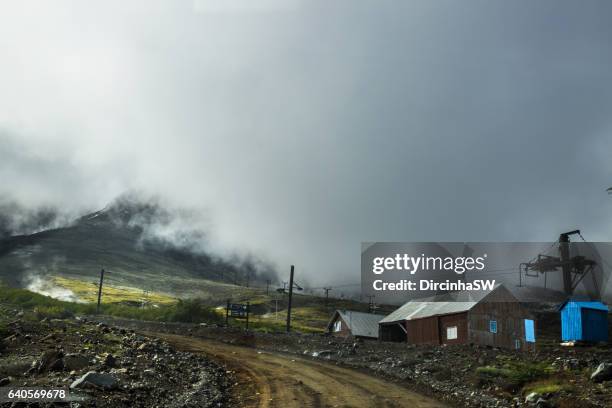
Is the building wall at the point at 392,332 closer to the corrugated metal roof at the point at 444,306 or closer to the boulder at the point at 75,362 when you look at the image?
the corrugated metal roof at the point at 444,306

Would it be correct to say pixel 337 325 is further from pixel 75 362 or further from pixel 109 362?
pixel 75 362

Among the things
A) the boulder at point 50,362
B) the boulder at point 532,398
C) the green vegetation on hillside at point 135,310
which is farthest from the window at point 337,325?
the boulder at point 50,362

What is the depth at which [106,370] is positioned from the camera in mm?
20594

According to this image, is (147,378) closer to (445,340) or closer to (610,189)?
(445,340)

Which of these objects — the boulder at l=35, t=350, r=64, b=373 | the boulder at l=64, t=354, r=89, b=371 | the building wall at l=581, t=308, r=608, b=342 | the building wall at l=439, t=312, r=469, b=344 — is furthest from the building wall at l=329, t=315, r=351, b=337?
the boulder at l=35, t=350, r=64, b=373

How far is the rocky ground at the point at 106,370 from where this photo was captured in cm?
1689

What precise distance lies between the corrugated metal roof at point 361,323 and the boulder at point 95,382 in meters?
67.7

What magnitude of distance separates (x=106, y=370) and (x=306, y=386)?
8744 mm

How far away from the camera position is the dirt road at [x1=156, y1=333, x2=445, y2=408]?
2044cm

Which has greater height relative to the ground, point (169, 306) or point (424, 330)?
point (169, 306)

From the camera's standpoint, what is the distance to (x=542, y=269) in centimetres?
9162

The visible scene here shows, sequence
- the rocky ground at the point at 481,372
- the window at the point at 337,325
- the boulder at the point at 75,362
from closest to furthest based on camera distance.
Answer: the boulder at the point at 75,362
the rocky ground at the point at 481,372
the window at the point at 337,325

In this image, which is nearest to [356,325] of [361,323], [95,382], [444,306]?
[361,323]

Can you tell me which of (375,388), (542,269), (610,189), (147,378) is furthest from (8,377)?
(542,269)
